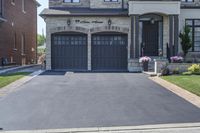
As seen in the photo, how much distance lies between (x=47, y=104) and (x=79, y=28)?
14836 mm

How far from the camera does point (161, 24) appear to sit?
28297mm

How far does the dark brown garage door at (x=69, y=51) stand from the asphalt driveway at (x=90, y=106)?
30.6 ft

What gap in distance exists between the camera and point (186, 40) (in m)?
27.2

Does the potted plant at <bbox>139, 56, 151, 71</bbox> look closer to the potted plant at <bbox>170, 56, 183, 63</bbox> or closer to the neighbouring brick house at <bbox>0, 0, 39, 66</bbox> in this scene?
the potted plant at <bbox>170, 56, 183, 63</bbox>

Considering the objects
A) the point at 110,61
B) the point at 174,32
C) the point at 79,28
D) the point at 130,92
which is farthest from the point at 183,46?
the point at 130,92

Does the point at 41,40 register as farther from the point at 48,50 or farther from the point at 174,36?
the point at 174,36

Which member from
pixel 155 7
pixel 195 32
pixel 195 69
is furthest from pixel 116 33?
pixel 195 69

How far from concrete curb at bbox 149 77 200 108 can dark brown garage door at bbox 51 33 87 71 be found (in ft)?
26.3

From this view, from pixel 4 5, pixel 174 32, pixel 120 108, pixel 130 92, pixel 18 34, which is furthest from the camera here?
pixel 18 34

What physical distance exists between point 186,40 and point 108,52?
5.24 meters

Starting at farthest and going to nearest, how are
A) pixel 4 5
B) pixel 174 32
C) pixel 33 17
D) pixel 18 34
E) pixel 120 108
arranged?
pixel 33 17 < pixel 18 34 < pixel 4 5 < pixel 174 32 < pixel 120 108

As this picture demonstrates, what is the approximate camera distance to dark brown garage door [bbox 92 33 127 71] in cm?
2786

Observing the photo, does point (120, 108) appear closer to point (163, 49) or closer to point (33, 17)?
point (163, 49)

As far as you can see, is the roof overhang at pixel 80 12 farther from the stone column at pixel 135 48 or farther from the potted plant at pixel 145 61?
the potted plant at pixel 145 61
